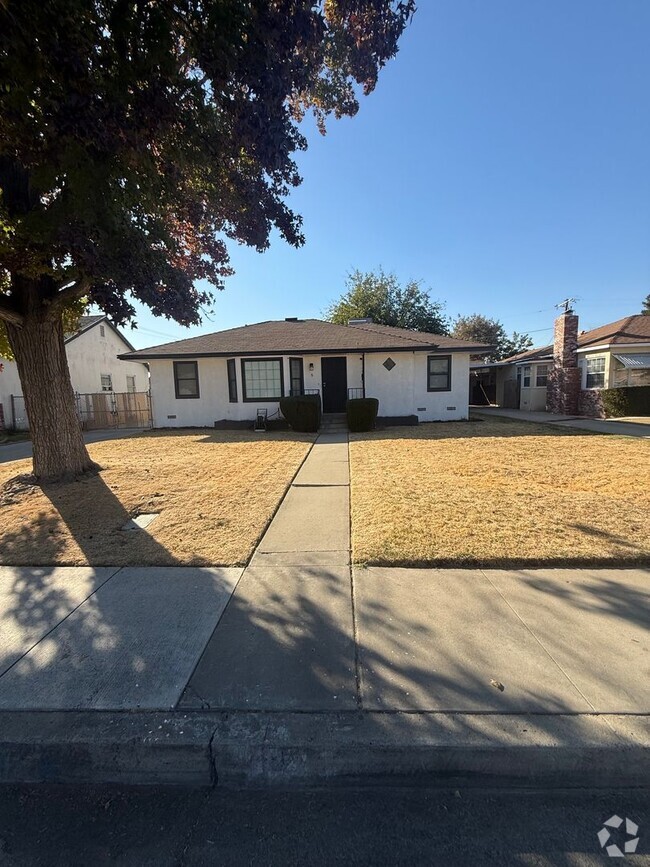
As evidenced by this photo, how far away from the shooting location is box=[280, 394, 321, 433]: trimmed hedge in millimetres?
13289

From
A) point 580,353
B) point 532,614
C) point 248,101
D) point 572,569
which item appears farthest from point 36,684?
point 580,353

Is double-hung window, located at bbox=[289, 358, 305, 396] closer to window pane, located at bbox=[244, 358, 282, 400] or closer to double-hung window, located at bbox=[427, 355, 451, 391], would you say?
window pane, located at bbox=[244, 358, 282, 400]

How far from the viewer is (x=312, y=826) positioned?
176 cm

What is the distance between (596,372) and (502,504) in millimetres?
16669

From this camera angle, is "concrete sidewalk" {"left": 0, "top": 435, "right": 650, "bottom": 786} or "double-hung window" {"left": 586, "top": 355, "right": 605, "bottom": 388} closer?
"concrete sidewalk" {"left": 0, "top": 435, "right": 650, "bottom": 786}

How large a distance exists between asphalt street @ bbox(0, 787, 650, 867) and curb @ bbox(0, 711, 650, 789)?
0.20 ft

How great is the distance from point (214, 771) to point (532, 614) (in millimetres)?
2294

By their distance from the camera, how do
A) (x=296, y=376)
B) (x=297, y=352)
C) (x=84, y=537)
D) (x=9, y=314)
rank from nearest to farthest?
(x=84, y=537) < (x=9, y=314) < (x=297, y=352) < (x=296, y=376)

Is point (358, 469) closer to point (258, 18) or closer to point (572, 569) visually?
point (572, 569)

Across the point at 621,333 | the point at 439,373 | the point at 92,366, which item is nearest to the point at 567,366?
the point at 621,333

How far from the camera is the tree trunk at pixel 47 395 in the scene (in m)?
6.67

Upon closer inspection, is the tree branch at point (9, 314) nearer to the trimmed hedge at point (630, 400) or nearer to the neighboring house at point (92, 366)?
the neighboring house at point (92, 366)

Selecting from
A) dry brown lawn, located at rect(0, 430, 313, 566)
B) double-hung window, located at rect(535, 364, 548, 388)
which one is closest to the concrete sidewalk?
dry brown lawn, located at rect(0, 430, 313, 566)

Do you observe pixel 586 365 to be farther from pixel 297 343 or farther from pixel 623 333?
pixel 297 343
